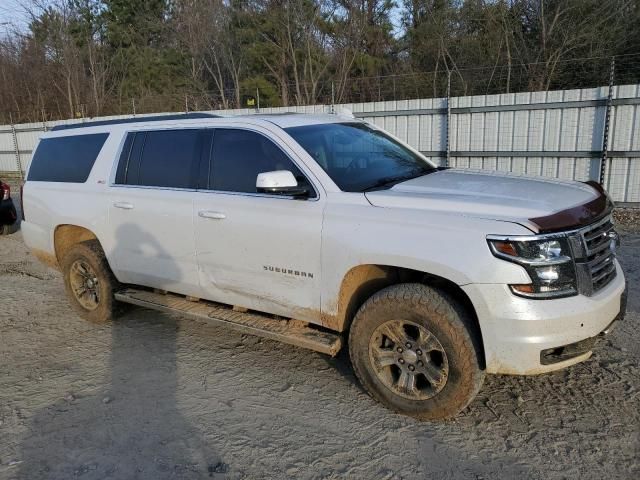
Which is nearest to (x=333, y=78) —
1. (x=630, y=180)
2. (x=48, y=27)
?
(x=630, y=180)

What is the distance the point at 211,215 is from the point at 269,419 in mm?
1552

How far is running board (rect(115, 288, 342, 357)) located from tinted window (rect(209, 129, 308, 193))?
99cm

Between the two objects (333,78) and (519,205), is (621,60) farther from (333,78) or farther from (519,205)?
(519,205)

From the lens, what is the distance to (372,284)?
11.7ft

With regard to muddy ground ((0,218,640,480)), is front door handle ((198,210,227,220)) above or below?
above

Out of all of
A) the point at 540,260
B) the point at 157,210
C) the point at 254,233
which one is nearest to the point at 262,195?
the point at 254,233

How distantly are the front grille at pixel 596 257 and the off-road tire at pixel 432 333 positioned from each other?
2.27 ft

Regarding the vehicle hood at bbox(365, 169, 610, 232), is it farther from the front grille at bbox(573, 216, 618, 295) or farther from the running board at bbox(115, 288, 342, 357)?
the running board at bbox(115, 288, 342, 357)

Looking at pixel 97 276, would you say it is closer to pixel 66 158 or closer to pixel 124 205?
pixel 124 205

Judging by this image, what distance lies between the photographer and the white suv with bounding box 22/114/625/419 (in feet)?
9.67

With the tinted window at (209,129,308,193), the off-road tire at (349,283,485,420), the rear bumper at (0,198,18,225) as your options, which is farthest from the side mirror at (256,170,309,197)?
the rear bumper at (0,198,18,225)

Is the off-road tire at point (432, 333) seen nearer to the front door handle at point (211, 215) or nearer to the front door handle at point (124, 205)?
the front door handle at point (211, 215)

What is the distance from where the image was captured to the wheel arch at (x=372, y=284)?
329 centimetres

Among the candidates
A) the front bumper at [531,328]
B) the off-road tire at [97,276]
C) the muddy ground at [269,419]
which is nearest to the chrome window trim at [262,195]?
the front bumper at [531,328]
